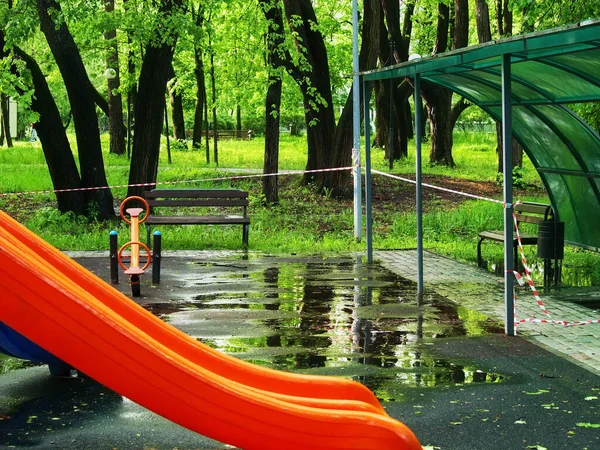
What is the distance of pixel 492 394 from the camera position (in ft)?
24.5

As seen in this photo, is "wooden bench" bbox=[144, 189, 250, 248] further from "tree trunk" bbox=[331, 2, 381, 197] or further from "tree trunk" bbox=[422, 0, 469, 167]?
"tree trunk" bbox=[422, 0, 469, 167]

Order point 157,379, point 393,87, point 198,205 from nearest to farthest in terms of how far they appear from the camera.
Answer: point 157,379 < point 198,205 < point 393,87

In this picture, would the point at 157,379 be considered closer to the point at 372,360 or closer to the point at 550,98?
the point at 372,360

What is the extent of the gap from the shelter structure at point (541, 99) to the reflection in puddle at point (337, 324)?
86 cm

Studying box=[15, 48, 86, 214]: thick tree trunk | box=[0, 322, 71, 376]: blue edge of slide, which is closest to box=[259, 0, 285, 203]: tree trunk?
box=[15, 48, 86, 214]: thick tree trunk

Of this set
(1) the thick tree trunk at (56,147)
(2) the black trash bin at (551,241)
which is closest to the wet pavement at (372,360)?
(2) the black trash bin at (551,241)

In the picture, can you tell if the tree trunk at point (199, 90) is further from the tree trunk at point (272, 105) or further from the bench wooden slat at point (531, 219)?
the bench wooden slat at point (531, 219)

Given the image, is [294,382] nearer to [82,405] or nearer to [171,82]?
[82,405]

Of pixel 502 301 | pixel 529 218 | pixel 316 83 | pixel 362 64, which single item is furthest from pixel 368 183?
pixel 316 83

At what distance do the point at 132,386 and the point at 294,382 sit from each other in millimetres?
1505

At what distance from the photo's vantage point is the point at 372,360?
862 centimetres

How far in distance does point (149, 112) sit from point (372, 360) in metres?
12.6

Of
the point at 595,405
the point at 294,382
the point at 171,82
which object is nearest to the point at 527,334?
the point at 595,405

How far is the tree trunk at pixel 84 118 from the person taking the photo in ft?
65.0
